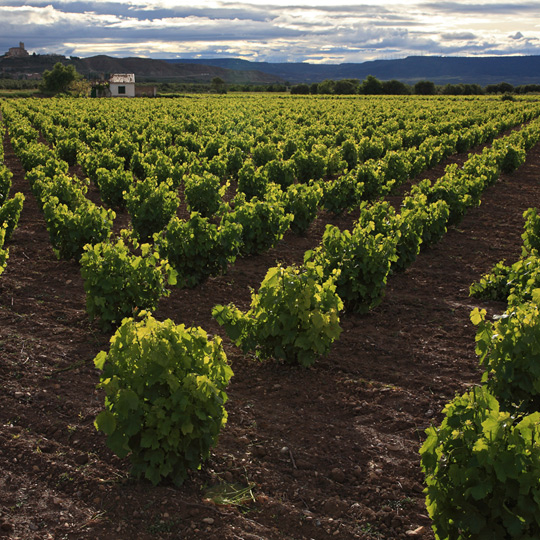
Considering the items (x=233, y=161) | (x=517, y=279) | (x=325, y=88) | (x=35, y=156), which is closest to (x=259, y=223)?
(x=517, y=279)

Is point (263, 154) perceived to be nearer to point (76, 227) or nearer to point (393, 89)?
point (76, 227)

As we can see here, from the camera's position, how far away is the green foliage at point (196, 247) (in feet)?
30.1

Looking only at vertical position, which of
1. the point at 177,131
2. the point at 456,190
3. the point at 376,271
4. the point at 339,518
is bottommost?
the point at 339,518

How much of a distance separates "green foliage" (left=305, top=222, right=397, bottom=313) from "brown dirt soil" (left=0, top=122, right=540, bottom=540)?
473 millimetres

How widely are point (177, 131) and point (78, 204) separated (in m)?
17.6

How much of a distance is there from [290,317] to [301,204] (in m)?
6.37

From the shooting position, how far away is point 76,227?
9906 millimetres

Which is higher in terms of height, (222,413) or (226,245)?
(226,245)

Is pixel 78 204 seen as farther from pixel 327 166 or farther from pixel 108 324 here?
pixel 327 166

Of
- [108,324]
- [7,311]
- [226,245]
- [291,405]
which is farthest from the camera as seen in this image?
[226,245]

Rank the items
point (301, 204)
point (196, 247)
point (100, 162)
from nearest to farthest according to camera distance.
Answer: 1. point (196, 247)
2. point (301, 204)
3. point (100, 162)

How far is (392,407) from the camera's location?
620 cm

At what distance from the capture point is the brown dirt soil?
14.9 ft

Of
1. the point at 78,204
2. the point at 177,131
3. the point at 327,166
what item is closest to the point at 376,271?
the point at 78,204
